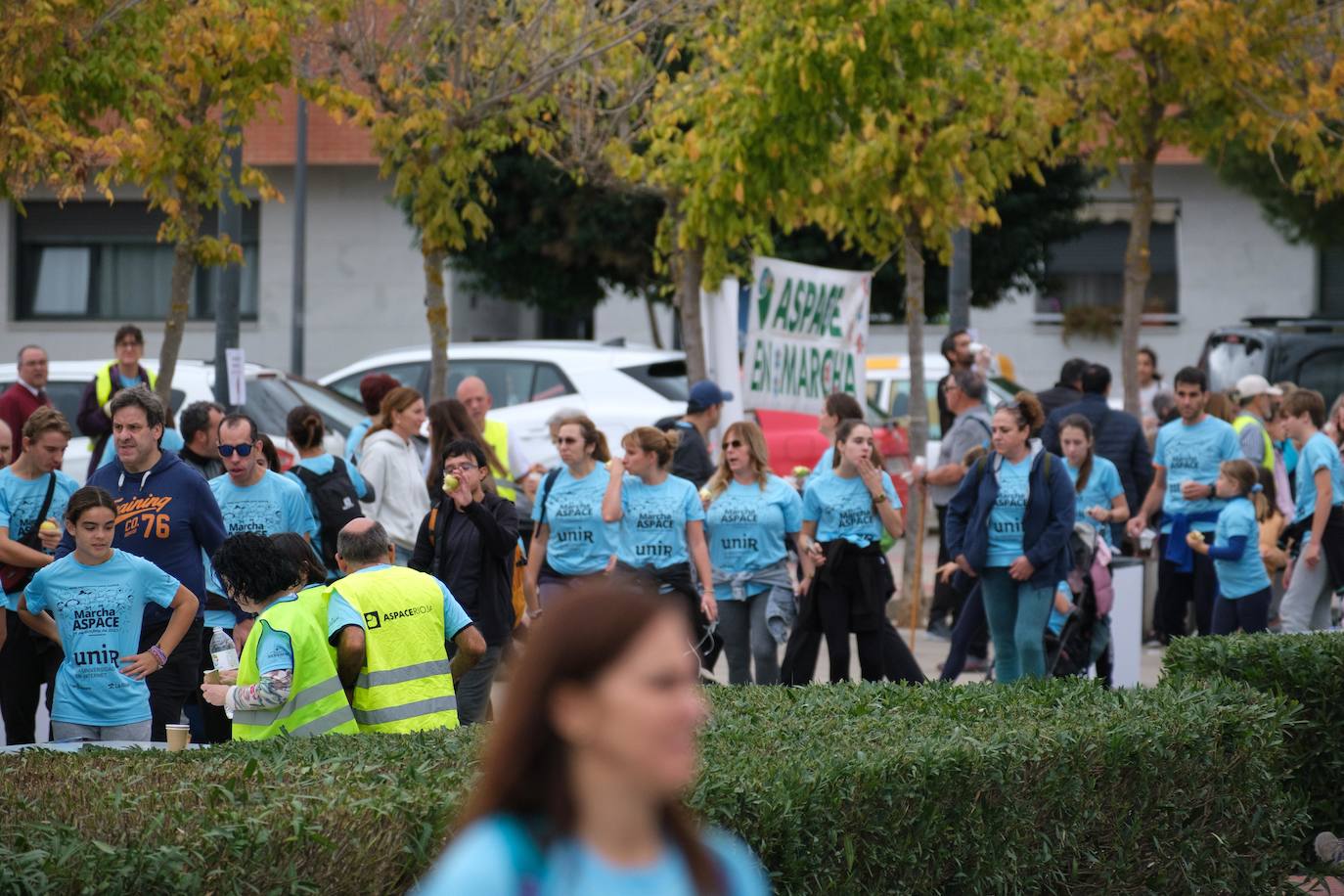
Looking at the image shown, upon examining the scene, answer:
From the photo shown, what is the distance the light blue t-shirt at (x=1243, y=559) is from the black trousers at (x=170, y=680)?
19.9ft

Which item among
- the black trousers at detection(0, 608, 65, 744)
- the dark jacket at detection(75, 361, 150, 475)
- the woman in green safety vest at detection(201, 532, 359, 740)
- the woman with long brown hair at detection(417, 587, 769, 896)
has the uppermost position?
the dark jacket at detection(75, 361, 150, 475)

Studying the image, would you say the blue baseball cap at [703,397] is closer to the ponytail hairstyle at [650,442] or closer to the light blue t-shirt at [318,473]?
the ponytail hairstyle at [650,442]

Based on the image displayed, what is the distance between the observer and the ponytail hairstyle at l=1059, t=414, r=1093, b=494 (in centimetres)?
1062

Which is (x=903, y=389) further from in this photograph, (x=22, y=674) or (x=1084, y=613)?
(x=22, y=674)

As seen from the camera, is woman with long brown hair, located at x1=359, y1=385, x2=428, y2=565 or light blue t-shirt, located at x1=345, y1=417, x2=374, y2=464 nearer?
woman with long brown hair, located at x1=359, y1=385, x2=428, y2=565

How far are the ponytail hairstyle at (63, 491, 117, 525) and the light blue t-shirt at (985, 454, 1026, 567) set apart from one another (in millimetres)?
4514

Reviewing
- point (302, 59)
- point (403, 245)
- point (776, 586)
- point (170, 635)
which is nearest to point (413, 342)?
point (403, 245)

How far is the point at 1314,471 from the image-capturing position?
1095cm

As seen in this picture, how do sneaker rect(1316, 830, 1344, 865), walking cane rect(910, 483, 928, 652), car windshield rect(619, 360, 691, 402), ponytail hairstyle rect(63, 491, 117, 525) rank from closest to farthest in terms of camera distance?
ponytail hairstyle rect(63, 491, 117, 525), sneaker rect(1316, 830, 1344, 865), walking cane rect(910, 483, 928, 652), car windshield rect(619, 360, 691, 402)

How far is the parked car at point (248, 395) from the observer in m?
13.8

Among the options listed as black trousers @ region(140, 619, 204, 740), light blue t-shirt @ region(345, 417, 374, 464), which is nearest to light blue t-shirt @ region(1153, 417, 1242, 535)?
light blue t-shirt @ region(345, 417, 374, 464)

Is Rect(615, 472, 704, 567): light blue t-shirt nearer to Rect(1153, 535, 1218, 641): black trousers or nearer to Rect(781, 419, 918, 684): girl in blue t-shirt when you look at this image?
Rect(781, 419, 918, 684): girl in blue t-shirt

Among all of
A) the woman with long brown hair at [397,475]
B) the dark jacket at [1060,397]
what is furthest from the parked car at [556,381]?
the woman with long brown hair at [397,475]

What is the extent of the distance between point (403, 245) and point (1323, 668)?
2568 centimetres
